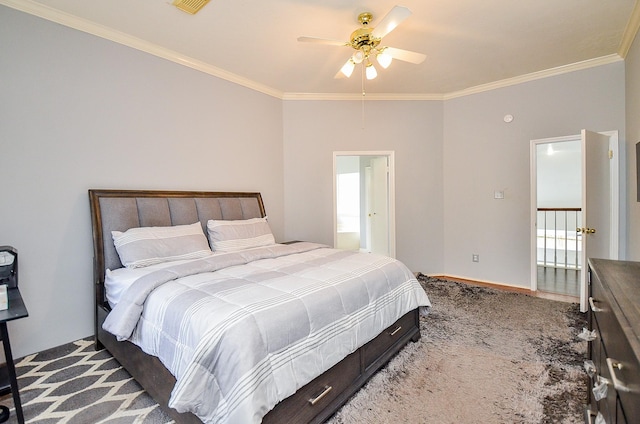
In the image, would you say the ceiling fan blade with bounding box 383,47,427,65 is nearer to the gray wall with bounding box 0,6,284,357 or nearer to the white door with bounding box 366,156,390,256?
the gray wall with bounding box 0,6,284,357

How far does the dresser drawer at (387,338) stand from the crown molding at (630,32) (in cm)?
316

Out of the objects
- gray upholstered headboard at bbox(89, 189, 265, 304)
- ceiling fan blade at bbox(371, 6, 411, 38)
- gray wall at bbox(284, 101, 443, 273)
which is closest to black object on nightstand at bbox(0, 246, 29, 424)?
gray upholstered headboard at bbox(89, 189, 265, 304)

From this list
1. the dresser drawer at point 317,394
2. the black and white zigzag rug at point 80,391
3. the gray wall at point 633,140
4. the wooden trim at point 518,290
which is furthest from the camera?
the wooden trim at point 518,290

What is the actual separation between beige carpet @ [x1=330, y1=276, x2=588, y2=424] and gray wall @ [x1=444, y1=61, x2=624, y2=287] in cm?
107

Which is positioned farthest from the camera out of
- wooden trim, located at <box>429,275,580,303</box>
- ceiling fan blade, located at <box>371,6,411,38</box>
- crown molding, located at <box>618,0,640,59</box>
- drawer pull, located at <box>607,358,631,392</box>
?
wooden trim, located at <box>429,275,580,303</box>

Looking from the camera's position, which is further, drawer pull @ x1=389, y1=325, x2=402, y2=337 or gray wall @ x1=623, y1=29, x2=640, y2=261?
gray wall @ x1=623, y1=29, x2=640, y2=261

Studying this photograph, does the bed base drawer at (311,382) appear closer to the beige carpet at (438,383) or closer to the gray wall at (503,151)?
the beige carpet at (438,383)

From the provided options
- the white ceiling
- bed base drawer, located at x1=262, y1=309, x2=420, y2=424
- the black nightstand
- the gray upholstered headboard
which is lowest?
bed base drawer, located at x1=262, y1=309, x2=420, y2=424

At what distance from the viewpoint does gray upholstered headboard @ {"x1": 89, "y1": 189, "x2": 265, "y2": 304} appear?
7.94 ft

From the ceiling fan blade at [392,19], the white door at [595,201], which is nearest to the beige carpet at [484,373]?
the white door at [595,201]

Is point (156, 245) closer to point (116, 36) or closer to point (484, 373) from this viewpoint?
point (116, 36)

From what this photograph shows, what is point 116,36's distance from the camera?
8.73 ft

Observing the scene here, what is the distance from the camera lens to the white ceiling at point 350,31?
2.34 meters

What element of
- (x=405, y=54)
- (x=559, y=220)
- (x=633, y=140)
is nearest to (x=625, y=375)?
(x=405, y=54)
